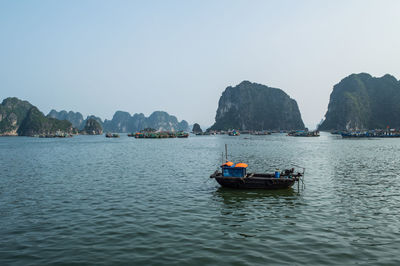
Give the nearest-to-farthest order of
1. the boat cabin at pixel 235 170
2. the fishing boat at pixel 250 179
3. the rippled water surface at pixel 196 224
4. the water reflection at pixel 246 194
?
Result: the rippled water surface at pixel 196 224, the water reflection at pixel 246 194, the fishing boat at pixel 250 179, the boat cabin at pixel 235 170

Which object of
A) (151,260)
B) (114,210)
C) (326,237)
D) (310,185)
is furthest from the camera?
(310,185)

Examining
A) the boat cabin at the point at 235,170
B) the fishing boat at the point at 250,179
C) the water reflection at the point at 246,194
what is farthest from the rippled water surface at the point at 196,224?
the boat cabin at the point at 235,170

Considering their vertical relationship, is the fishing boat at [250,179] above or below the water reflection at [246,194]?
above

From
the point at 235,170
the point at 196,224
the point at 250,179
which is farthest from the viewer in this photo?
the point at 235,170

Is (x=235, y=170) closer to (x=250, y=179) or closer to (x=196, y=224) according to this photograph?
(x=250, y=179)

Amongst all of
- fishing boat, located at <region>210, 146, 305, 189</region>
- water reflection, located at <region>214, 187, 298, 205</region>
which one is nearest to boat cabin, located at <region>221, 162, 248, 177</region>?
fishing boat, located at <region>210, 146, 305, 189</region>

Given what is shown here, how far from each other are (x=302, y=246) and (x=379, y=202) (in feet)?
44.0

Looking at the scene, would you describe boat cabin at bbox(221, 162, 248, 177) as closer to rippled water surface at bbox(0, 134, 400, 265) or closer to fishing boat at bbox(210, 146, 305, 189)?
fishing boat at bbox(210, 146, 305, 189)

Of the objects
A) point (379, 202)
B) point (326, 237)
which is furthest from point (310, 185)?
point (326, 237)

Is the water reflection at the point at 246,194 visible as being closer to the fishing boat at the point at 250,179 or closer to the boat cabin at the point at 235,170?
the fishing boat at the point at 250,179

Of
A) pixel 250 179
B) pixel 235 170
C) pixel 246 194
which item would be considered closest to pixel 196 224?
pixel 246 194

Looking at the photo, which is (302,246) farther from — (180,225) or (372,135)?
(372,135)

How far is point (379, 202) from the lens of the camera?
917 inches

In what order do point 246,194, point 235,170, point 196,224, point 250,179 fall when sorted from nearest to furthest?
point 196,224, point 246,194, point 250,179, point 235,170
